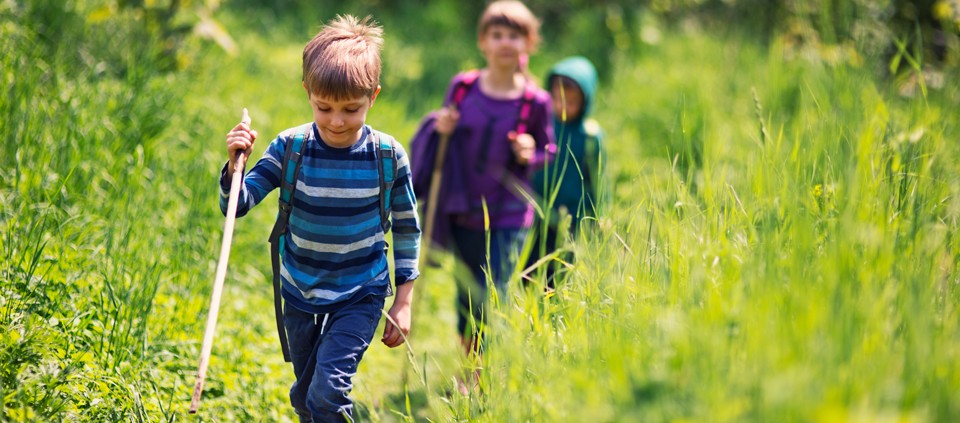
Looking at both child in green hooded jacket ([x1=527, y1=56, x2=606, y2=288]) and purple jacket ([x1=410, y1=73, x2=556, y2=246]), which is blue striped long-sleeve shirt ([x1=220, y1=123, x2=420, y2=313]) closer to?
purple jacket ([x1=410, y1=73, x2=556, y2=246])

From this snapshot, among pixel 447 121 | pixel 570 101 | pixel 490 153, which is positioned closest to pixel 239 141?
pixel 447 121

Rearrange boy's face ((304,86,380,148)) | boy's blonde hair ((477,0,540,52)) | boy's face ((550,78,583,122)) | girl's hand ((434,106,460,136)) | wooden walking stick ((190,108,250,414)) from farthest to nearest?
1. boy's face ((550,78,583,122))
2. boy's blonde hair ((477,0,540,52))
3. girl's hand ((434,106,460,136))
4. boy's face ((304,86,380,148))
5. wooden walking stick ((190,108,250,414))

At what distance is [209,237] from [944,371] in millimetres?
3658

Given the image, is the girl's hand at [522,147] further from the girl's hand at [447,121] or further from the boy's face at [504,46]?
the boy's face at [504,46]

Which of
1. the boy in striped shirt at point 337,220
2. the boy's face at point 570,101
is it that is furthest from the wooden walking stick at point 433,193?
the boy in striped shirt at point 337,220

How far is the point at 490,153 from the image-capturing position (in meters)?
4.65

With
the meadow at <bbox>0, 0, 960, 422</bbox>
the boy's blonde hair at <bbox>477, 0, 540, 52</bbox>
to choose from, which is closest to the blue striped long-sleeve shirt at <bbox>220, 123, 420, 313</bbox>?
the meadow at <bbox>0, 0, 960, 422</bbox>

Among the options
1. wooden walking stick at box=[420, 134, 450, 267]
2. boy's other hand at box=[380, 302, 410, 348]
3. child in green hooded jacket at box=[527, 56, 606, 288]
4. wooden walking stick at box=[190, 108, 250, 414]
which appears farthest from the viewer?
child in green hooded jacket at box=[527, 56, 606, 288]

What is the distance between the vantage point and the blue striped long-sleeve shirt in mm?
3010

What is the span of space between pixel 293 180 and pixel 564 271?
4.28 feet

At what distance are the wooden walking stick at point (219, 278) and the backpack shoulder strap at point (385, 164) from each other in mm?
438

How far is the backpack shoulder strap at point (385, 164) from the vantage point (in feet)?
10.0

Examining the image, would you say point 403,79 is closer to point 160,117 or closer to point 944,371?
point 160,117

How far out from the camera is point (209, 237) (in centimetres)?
471
